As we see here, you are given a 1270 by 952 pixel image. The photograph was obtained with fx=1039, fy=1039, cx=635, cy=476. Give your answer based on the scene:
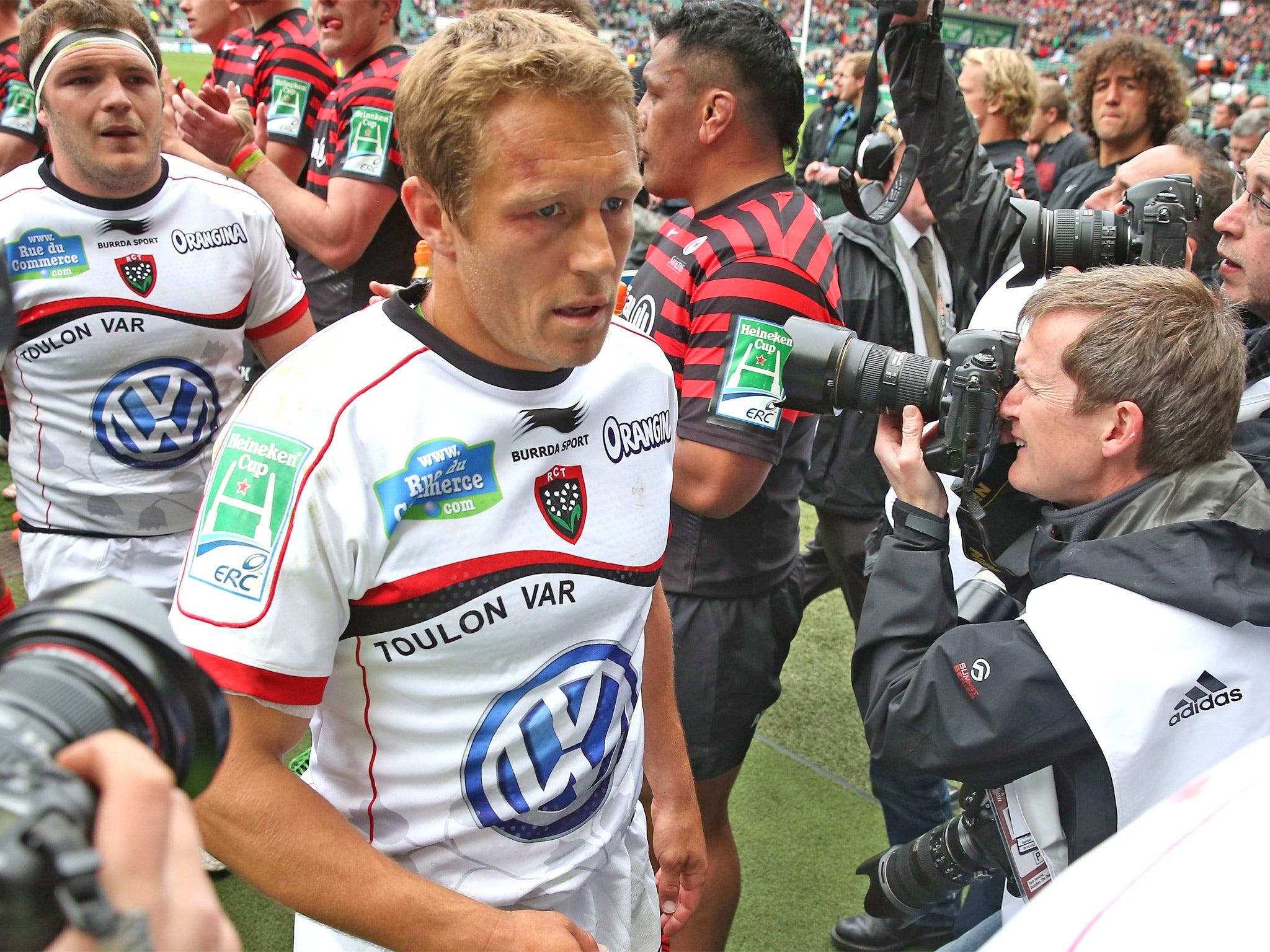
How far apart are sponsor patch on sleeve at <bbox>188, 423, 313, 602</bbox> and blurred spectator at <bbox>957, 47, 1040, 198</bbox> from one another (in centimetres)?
421

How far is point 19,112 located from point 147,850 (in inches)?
197

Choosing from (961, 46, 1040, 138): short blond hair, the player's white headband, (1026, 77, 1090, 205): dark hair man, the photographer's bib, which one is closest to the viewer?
the photographer's bib

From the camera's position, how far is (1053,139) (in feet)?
21.6

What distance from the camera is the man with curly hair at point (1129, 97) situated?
4.28 meters

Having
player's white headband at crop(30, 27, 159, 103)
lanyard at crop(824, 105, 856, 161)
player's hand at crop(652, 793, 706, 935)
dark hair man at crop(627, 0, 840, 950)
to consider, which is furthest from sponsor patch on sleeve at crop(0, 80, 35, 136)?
player's hand at crop(652, 793, 706, 935)

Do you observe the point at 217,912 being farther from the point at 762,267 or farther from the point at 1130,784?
the point at 762,267

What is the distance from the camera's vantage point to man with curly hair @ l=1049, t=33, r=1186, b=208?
14.0 feet

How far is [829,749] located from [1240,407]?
2.02 meters

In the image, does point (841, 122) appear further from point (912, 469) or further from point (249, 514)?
point (249, 514)

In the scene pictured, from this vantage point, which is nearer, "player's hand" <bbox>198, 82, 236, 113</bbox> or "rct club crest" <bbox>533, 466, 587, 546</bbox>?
"rct club crest" <bbox>533, 466, 587, 546</bbox>

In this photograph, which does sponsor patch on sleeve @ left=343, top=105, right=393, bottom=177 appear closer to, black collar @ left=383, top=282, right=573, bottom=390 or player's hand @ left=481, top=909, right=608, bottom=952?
black collar @ left=383, top=282, right=573, bottom=390

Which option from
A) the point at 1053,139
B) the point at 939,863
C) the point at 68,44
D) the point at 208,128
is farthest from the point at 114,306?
the point at 1053,139

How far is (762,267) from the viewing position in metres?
2.16

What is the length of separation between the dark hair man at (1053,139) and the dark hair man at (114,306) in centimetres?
506
